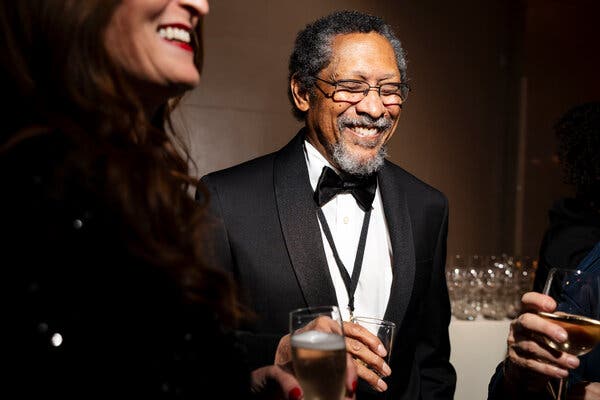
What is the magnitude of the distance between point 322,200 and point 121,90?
142 cm

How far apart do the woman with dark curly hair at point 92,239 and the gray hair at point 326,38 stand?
149 cm

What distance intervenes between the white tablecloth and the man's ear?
1778mm

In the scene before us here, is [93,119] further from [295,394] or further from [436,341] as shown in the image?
[436,341]

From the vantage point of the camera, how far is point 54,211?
89 cm

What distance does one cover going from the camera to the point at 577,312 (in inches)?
57.3

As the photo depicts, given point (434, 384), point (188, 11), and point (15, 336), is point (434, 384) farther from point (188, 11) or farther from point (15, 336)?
point (15, 336)

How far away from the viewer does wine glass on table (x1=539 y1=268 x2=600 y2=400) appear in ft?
4.73

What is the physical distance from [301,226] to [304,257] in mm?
121

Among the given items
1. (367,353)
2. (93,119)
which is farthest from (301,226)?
(93,119)

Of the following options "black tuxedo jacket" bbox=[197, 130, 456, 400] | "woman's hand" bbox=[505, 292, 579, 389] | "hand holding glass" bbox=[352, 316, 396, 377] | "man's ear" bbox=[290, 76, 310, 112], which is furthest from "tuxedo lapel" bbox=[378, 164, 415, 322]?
"woman's hand" bbox=[505, 292, 579, 389]

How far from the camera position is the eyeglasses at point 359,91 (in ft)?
8.03

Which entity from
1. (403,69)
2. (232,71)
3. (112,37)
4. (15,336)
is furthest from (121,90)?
(232,71)

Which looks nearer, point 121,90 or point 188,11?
point 121,90

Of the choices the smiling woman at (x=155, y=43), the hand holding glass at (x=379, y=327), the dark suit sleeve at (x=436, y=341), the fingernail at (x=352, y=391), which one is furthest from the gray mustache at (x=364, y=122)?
the fingernail at (x=352, y=391)
